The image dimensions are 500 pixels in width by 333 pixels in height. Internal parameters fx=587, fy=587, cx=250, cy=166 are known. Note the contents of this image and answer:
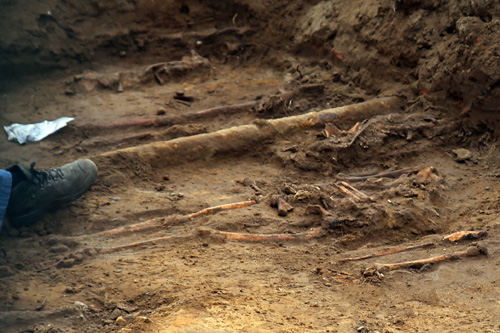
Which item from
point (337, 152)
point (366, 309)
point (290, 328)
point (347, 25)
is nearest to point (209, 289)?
point (290, 328)

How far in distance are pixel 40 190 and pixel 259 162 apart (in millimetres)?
1895

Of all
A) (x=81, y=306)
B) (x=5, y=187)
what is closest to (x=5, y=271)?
(x=5, y=187)

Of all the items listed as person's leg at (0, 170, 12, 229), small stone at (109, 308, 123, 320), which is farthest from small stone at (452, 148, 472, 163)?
person's leg at (0, 170, 12, 229)

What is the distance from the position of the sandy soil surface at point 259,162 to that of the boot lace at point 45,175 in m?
0.24

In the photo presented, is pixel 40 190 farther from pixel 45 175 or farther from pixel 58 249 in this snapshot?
pixel 58 249

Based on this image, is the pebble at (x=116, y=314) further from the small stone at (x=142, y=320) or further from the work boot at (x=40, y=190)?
the work boot at (x=40, y=190)

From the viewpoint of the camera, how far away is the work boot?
13.2 feet

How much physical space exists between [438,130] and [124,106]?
3.09 meters

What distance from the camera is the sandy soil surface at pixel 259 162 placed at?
329 cm

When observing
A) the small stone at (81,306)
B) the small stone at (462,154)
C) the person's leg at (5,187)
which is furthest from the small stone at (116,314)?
the small stone at (462,154)

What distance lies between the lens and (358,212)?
13.6 ft

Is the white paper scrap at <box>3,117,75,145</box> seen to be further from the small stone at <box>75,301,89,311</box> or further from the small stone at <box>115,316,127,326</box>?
the small stone at <box>115,316,127,326</box>

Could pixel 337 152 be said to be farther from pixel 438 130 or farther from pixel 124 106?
pixel 124 106

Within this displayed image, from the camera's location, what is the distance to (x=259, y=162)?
5.18m
